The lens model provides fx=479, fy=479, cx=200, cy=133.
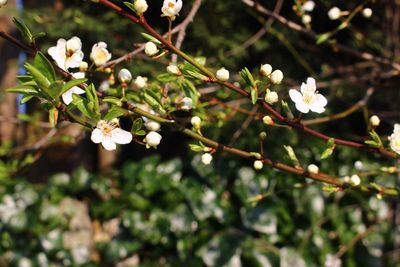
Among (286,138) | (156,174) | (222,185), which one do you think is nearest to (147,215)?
(156,174)

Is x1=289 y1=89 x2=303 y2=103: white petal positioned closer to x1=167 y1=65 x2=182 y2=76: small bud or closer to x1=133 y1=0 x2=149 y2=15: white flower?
x1=167 y1=65 x2=182 y2=76: small bud

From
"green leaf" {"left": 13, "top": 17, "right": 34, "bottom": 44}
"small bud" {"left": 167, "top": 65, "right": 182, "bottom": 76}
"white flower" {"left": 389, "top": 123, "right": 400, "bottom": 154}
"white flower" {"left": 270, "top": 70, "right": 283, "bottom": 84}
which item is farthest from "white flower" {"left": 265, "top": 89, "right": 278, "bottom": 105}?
"green leaf" {"left": 13, "top": 17, "right": 34, "bottom": 44}

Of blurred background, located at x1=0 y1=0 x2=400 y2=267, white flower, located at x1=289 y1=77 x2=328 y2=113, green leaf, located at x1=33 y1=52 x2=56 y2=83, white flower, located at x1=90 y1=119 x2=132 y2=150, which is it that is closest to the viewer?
green leaf, located at x1=33 y1=52 x2=56 y2=83

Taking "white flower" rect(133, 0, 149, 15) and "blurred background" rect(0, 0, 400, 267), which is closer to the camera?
"white flower" rect(133, 0, 149, 15)

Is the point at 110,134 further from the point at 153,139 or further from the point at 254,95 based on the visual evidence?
the point at 254,95

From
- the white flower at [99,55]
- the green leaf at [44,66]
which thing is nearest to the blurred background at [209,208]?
the white flower at [99,55]

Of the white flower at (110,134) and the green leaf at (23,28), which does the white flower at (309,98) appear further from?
the green leaf at (23,28)

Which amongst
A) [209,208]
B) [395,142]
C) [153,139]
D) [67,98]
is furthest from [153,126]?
[209,208]

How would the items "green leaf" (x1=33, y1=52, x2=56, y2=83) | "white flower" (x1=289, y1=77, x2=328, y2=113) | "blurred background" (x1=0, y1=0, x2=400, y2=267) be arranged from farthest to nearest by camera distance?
1. "blurred background" (x1=0, y1=0, x2=400, y2=267)
2. "white flower" (x1=289, y1=77, x2=328, y2=113)
3. "green leaf" (x1=33, y1=52, x2=56, y2=83)
